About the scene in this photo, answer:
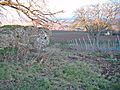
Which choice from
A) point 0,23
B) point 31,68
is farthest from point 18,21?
point 31,68

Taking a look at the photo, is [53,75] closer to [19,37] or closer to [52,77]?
[52,77]

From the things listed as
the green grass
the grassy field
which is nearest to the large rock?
the grassy field

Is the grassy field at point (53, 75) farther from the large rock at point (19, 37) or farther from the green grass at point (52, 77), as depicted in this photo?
the large rock at point (19, 37)

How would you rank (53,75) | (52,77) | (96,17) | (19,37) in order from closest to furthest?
(52,77), (53,75), (19,37), (96,17)

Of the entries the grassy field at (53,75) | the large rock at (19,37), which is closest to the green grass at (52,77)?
the grassy field at (53,75)

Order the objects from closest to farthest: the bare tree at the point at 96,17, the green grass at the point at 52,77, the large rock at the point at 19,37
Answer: the green grass at the point at 52,77
the large rock at the point at 19,37
the bare tree at the point at 96,17

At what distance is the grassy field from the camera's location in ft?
27.2

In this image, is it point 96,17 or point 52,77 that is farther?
point 96,17

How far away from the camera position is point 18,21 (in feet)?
41.5

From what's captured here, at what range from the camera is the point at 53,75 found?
31.3 feet

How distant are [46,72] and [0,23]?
4.09 metres

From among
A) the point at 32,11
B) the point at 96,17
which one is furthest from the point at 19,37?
the point at 96,17

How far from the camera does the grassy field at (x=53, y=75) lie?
8.30m

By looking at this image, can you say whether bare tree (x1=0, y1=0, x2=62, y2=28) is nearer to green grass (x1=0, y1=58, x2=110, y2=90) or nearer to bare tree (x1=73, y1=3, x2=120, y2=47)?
green grass (x1=0, y1=58, x2=110, y2=90)
